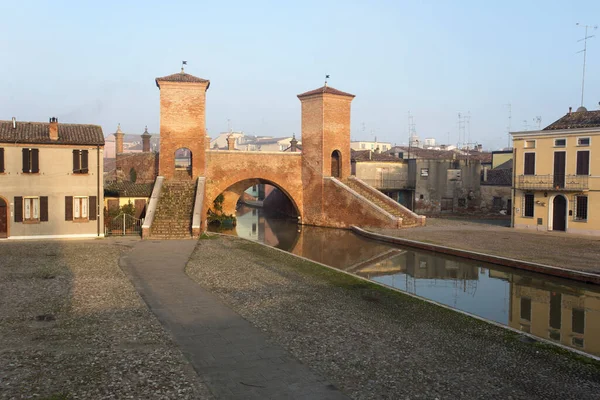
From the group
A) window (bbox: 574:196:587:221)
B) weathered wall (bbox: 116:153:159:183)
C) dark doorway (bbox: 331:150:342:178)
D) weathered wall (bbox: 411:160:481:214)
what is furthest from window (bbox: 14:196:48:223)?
weathered wall (bbox: 411:160:481:214)

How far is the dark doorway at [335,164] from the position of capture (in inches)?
1368

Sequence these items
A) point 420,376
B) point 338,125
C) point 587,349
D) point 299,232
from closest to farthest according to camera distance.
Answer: point 420,376, point 587,349, point 299,232, point 338,125

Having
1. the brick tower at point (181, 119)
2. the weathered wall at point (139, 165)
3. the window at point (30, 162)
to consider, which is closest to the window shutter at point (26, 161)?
the window at point (30, 162)

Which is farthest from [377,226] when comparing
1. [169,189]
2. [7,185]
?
[7,185]

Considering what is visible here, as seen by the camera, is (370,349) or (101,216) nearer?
(370,349)

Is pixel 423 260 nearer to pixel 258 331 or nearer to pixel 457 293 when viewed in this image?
pixel 457 293

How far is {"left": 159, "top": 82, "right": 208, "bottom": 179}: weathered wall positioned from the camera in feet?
95.5

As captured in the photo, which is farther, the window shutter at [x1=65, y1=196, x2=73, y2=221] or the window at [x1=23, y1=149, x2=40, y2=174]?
the window shutter at [x1=65, y1=196, x2=73, y2=221]

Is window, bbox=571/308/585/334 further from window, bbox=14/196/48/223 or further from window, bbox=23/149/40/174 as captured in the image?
window, bbox=23/149/40/174

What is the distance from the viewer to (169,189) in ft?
89.9

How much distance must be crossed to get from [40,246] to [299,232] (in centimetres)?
1481

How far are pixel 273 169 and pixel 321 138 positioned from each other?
3.53 meters

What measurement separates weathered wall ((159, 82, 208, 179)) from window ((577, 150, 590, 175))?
19.3 meters

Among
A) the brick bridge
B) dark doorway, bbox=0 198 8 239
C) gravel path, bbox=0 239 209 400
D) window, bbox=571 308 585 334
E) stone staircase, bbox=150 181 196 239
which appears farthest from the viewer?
the brick bridge
